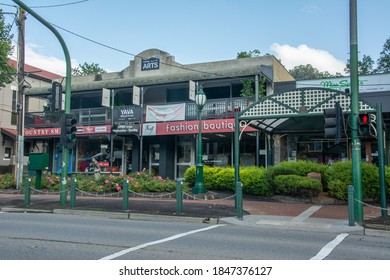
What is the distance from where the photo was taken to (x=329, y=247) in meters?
7.79

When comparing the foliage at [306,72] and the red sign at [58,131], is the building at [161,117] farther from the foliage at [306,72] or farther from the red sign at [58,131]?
the foliage at [306,72]

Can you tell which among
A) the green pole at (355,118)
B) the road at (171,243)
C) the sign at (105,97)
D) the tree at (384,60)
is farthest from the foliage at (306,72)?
the road at (171,243)

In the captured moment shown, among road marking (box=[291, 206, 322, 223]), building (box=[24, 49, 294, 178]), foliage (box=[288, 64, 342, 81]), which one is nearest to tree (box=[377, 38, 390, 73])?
foliage (box=[288, 64, 342, 81])

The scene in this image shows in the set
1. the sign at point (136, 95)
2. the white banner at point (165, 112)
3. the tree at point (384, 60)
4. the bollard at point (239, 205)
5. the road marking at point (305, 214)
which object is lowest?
the road marking at point (305, 214)

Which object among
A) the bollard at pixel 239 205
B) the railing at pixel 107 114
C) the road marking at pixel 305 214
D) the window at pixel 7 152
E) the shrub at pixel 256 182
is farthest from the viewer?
the window at pixel 7 152

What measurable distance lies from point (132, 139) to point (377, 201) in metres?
14.2

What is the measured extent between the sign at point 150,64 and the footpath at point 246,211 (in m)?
10.4

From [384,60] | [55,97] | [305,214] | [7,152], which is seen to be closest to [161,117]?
[55,97]

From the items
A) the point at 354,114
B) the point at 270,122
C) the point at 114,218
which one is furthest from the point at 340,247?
the point at 270,122

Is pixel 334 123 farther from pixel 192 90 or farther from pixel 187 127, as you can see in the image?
pixel 192 90

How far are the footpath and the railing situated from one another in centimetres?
487

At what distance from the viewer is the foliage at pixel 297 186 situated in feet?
50.8

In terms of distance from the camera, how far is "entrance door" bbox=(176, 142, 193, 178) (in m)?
23.1

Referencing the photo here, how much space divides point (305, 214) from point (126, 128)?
12.0 meters
